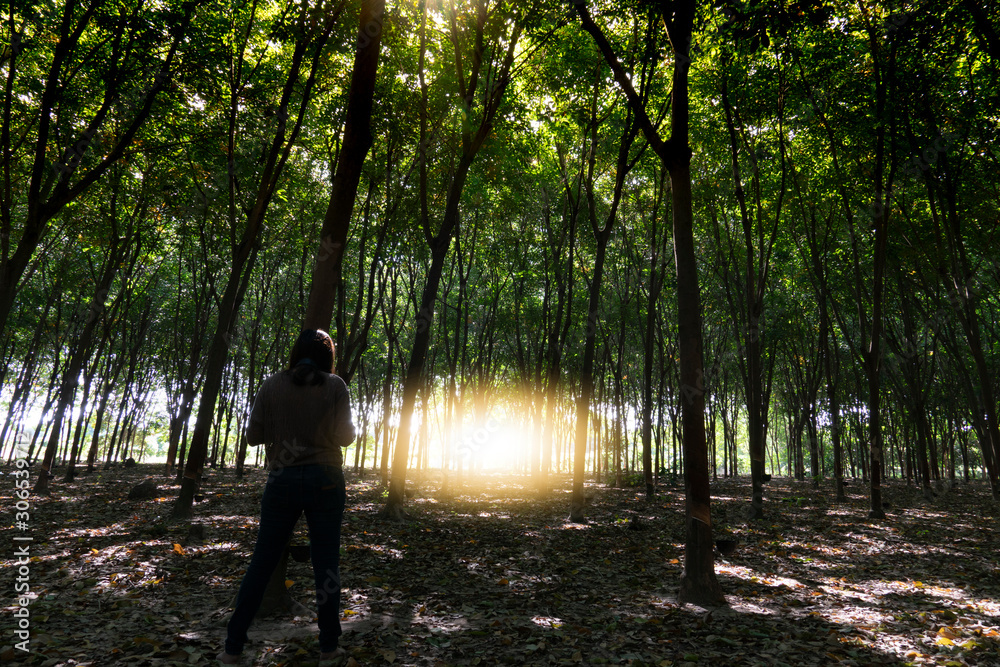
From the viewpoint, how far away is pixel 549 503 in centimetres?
1402

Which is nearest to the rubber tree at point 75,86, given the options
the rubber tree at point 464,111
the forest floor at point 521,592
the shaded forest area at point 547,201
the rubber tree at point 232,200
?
the shaded forest area at point 547,201

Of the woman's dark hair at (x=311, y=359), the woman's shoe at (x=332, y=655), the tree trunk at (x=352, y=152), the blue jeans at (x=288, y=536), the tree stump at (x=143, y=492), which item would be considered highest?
the tree trunk at (x=352, y=152)

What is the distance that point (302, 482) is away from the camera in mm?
3174

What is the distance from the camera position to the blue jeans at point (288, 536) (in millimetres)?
3127

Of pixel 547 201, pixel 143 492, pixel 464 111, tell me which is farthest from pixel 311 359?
pixel 547 201

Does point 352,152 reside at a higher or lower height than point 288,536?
higher

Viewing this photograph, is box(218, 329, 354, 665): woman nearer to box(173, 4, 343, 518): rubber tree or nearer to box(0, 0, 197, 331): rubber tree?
box(0, 0, 197, 331): rubber tree

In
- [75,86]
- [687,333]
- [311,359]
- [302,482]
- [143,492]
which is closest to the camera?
[302,482]

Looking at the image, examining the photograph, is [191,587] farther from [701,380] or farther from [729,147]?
[729,147]

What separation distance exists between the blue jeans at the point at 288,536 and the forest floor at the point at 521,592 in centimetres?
54

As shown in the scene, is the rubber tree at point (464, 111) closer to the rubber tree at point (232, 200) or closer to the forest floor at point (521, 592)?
the forest floor at point (521, 592)

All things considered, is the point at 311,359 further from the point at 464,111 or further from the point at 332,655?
the point at 464,111

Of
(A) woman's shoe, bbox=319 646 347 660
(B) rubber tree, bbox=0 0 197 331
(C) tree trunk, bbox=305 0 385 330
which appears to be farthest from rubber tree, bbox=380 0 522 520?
(A) woman's shoe, bbox=319 646 347 660

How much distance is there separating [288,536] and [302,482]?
0.41 metres
